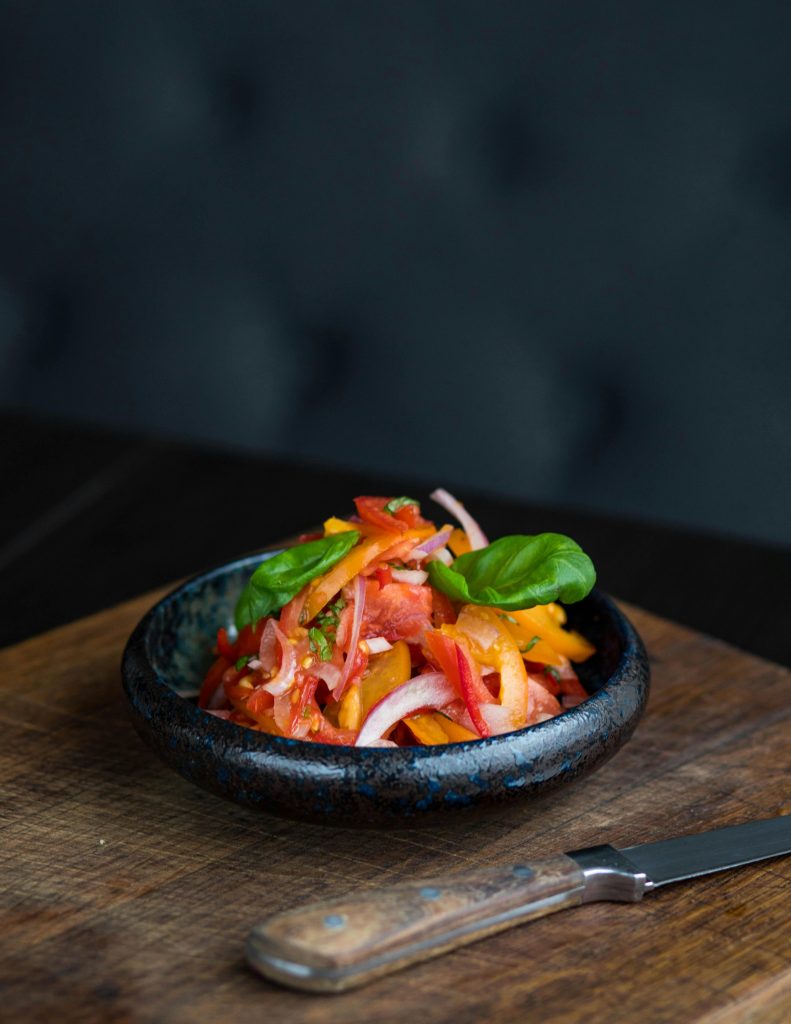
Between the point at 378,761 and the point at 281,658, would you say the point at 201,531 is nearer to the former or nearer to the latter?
the point at 281,658

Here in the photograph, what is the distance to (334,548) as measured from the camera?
1.30 metres

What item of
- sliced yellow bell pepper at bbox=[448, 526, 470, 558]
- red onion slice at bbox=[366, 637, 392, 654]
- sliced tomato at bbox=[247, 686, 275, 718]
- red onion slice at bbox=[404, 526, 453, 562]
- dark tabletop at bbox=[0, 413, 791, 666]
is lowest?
dark tabletop at bbox=[0, 413, 791, 666]

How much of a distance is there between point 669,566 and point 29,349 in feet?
5.47

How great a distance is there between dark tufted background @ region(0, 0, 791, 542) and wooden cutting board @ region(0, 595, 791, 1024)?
3.42 ft

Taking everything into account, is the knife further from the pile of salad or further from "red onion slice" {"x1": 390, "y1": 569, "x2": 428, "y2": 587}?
"red onion slice" {"x1": 390, "y1": 569, "x2": 428, "y2": 587}

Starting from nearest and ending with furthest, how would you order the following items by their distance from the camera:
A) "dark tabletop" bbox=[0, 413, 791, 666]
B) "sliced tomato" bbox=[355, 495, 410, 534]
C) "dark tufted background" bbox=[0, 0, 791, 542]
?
"sliced tomato" bbox=[355, 495, 410, 534]
"dark tabletop" bbox=[0, 413, 791, 666]
"dark tufted background" bbox=[0, 0, 791, 542]

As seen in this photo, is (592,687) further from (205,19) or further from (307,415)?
(205,19)

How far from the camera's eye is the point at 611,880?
116cm

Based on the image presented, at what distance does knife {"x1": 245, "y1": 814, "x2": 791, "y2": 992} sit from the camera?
1.02m

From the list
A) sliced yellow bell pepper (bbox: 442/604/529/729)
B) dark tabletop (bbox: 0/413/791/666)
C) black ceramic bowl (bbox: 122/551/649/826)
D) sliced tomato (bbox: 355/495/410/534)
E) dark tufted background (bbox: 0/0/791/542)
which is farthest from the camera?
dark tufted background (bbox: 0/0/791/542)

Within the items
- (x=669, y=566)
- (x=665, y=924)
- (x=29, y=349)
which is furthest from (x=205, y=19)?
(x=665, y=924)

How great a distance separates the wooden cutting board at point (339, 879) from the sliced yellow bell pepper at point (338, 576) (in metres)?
0.22

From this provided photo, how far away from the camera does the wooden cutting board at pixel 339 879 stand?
3.39ft

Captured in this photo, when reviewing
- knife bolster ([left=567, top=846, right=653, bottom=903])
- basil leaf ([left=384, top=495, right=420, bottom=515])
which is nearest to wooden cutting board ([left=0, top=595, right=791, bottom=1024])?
knife bolster ([left=567, top=846, right=653, bottom=903])
